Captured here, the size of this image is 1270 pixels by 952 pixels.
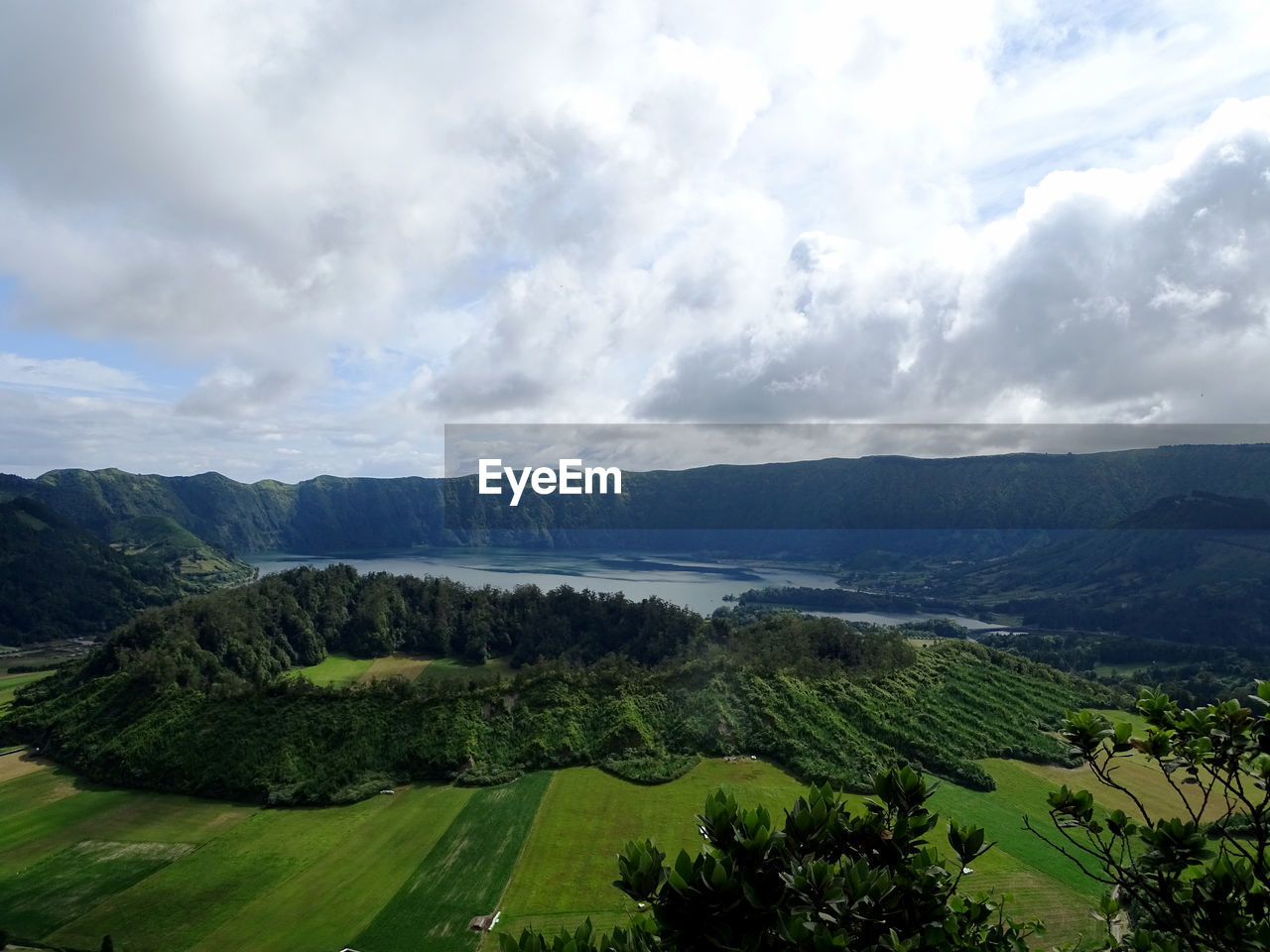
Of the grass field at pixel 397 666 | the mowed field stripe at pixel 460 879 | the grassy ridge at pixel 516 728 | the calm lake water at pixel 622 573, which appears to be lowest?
the calm lake water at pixel 622 573

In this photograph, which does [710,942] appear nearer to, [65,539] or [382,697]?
[382,697]

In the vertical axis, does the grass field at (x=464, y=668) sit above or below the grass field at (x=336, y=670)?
below

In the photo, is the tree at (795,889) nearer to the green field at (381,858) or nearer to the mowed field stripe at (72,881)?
the green field at (381,858)

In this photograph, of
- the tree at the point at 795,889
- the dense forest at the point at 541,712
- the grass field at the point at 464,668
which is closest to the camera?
the tree at the point at 795,889

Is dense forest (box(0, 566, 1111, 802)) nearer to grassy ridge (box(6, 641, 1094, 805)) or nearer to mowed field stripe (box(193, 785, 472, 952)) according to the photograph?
grassy ridge (box(6, 641, 1094, 805))

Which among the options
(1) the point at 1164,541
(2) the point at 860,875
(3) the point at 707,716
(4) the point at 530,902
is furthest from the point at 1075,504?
(2) the point at 860,875

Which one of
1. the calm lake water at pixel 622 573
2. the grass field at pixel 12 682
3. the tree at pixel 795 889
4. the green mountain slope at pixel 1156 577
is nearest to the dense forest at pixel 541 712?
the grass field at pixel 12 682

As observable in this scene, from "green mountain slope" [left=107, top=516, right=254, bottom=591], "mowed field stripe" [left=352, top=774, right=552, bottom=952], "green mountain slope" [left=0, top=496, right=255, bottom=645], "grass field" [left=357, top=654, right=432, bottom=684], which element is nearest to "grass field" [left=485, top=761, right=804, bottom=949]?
"mowed field stripe" [left=352, top=774, right=552, bottom=952]
